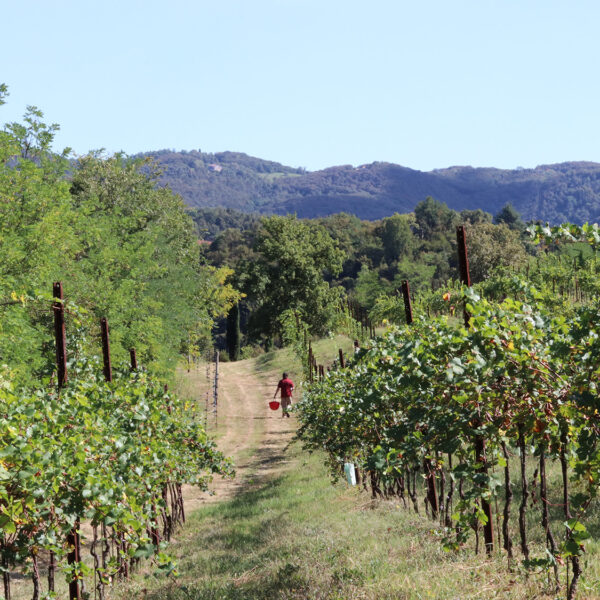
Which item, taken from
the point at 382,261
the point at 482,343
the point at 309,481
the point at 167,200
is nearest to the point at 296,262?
the point at 167,200

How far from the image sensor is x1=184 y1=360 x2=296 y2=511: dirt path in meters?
19.3

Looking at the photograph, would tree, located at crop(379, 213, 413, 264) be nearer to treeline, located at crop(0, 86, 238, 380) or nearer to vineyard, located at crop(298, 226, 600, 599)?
treeline, located at crop(0, 86, 238, 380)

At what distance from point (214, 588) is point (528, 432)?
16.0ft

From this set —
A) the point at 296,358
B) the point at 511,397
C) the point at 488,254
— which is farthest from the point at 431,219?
the point at 511,397

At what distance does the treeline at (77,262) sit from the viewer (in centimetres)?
1778

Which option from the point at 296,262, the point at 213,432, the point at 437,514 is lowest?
the point at 213,432

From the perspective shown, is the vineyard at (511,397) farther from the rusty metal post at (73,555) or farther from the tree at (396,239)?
the tree at (396,239)

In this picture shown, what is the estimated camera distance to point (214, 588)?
8422 mm

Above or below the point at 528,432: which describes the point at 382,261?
above

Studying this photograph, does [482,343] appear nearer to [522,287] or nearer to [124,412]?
[522,287]

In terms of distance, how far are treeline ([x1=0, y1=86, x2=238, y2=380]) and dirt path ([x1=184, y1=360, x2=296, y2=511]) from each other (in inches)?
154

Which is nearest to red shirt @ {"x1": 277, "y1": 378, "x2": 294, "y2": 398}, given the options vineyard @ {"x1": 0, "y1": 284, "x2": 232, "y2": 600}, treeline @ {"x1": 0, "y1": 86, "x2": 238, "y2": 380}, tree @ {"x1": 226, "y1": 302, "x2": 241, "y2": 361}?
treeline @ {"x1": 0, "y1": 86, "x2": 238, "y2": 380}

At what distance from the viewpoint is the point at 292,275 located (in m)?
49.4

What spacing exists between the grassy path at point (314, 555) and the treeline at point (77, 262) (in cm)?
419
